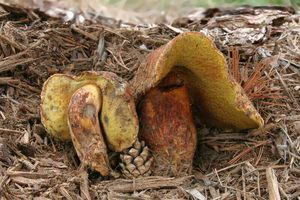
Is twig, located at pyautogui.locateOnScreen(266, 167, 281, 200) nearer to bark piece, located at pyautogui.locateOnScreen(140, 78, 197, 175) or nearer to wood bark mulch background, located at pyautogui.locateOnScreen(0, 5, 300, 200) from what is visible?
wood bark mulch background, located at pyautogui.locateOnScreen(0, 5, 300, 200)

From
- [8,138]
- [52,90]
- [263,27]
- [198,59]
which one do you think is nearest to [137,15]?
[198,59]

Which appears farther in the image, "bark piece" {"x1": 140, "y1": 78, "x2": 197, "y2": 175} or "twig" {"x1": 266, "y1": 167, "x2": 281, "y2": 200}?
"bark piece" {"x1": 140, "y1": 78, "x2": 197, "y2": 175}

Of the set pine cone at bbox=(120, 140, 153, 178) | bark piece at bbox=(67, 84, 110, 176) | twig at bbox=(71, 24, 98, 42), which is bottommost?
pine cone at bbox=(120, 140, 153, 178)

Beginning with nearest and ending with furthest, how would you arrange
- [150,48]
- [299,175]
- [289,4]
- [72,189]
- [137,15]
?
[137,15], [72,189], [299,175], [289,4], [150,48]

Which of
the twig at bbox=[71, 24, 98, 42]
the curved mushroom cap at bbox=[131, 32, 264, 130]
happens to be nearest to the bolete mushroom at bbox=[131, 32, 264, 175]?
the curved mushroom cap at bbox=[131, 32, 264, 130]

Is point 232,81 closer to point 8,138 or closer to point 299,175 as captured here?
point 299,175

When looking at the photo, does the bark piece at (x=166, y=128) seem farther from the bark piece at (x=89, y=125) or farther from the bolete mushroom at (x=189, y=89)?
the bark piece at (x=89, y=125)

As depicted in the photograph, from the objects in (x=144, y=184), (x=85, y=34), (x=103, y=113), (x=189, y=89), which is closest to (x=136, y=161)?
(x=144, y=184)

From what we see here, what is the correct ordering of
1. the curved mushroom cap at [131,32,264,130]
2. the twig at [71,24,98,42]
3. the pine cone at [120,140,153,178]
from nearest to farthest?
the curved mushroom cap at [131,32,264,130] < the pine cone at [120,140,153,178] < the twig at [71,24,98,42]
